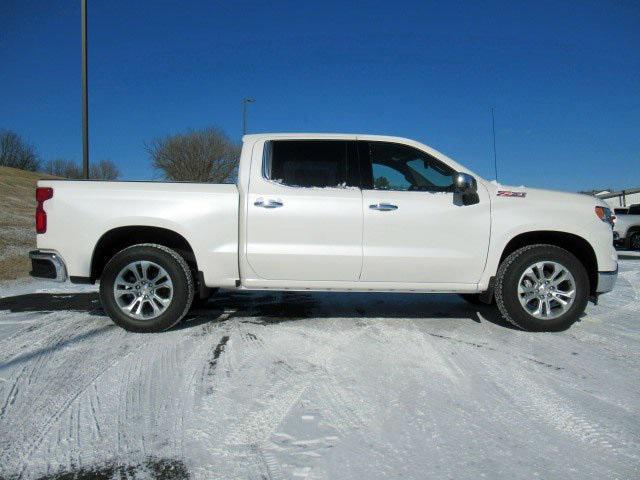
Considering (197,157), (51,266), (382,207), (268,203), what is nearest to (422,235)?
(382,207)

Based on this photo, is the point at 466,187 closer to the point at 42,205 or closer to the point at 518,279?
the point at 518,279

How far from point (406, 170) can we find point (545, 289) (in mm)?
1750

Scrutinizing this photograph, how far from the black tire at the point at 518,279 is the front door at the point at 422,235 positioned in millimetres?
271

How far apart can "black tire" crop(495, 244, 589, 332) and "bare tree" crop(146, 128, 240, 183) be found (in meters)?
20.9

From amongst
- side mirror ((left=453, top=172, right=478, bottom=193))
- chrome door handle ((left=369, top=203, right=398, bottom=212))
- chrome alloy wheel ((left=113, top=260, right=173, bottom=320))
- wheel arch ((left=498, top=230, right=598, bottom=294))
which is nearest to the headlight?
wheel arch ((left=498, top=230, right=598, bottom=294))

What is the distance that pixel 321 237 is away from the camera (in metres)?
4.26

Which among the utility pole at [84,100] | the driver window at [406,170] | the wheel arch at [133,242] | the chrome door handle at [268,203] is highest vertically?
the utility pole at [84,100]

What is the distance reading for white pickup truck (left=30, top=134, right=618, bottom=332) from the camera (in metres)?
4.22

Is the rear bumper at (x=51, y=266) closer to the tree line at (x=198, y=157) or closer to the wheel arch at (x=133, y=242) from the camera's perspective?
the wheel arch at (x=133, y=242)

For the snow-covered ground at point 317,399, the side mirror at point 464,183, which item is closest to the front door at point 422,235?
the side mirror at point 464,183

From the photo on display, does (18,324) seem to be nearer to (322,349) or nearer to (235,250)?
(235,250)

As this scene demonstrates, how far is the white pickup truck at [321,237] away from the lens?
13.9 feet

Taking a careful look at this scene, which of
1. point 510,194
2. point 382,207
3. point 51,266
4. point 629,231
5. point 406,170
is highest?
point 406,170

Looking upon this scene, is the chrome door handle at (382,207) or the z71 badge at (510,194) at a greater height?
the z71 badge at (510,194)
